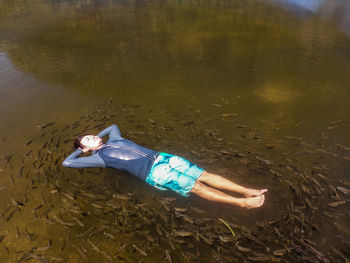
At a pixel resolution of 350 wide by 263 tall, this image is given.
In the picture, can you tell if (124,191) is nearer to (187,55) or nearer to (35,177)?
(35,177)

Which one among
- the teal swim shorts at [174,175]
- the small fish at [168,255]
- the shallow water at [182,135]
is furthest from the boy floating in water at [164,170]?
the small fish at [168,255]

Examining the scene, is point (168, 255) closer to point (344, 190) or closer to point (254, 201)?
point (254, 201)

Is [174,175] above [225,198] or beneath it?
above

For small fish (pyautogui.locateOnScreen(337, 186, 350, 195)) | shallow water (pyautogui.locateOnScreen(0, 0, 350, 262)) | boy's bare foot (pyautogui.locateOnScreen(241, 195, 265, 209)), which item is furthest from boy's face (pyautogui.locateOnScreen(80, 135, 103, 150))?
small fish (pyautogui.locateOnScreen(337, 186, 350, 195))

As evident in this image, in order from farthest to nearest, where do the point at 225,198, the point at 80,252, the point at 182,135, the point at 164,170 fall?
the point at 182,135, the point at 164,170, the point at 225,198, the point at 80,252

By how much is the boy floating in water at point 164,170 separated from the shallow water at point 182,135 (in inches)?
18.3

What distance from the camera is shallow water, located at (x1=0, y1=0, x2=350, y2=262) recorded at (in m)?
5.48

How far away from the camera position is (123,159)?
6.40m

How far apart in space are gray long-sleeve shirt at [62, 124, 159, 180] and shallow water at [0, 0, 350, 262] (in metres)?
0.71

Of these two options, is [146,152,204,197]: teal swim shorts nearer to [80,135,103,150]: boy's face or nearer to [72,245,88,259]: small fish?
[80,135,103,150]: boy's face

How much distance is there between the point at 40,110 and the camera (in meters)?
Answer: 10.3

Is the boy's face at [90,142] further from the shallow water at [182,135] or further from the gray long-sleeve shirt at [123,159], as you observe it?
the shallow water at [182,135]

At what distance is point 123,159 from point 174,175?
143 cm

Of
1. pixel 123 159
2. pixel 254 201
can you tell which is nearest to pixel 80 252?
pixel 123 159
